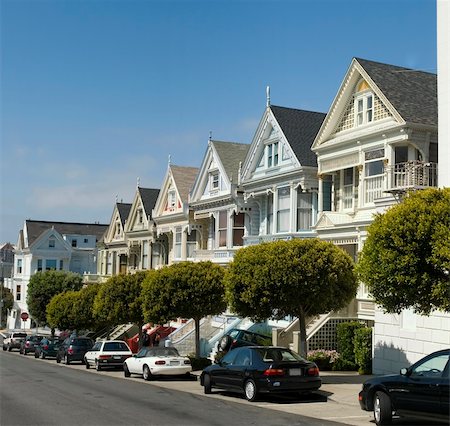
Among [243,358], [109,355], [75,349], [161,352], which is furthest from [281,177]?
[243,358]

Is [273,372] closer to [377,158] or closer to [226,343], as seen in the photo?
[226,343]

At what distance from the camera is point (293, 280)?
72.6 feet

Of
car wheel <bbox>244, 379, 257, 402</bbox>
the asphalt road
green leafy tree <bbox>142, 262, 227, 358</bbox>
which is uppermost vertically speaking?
green leafy tree <bbox>142, 262, 227, 358</bbox>

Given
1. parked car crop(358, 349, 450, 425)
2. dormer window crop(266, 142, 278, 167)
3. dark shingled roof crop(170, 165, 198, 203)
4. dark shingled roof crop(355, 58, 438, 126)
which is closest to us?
parked car crop(358, 349, 450, 425)

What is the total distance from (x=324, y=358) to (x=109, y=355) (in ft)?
33.0

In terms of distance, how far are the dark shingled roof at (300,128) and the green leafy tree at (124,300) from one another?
1094cm

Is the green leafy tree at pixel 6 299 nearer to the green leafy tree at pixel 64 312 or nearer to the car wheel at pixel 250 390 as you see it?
the green leafy tree at pixel 64 312

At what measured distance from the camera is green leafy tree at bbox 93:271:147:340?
1476 inches

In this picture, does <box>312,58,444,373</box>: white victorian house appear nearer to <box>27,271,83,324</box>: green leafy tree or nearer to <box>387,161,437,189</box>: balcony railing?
<box>387,161,437,189</box>: balcony railing

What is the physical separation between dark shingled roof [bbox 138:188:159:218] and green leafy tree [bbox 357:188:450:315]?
124 ft

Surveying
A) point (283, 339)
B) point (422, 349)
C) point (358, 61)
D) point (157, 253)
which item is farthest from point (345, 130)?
point (157, 253)

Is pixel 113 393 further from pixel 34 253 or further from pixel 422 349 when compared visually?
pixel 34 253

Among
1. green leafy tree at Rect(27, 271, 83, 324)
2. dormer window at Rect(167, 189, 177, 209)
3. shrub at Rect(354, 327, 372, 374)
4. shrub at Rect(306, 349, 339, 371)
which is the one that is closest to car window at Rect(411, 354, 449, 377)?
shrub at Rect(354, 327, 372, 374)

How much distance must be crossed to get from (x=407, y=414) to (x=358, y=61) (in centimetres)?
1857
